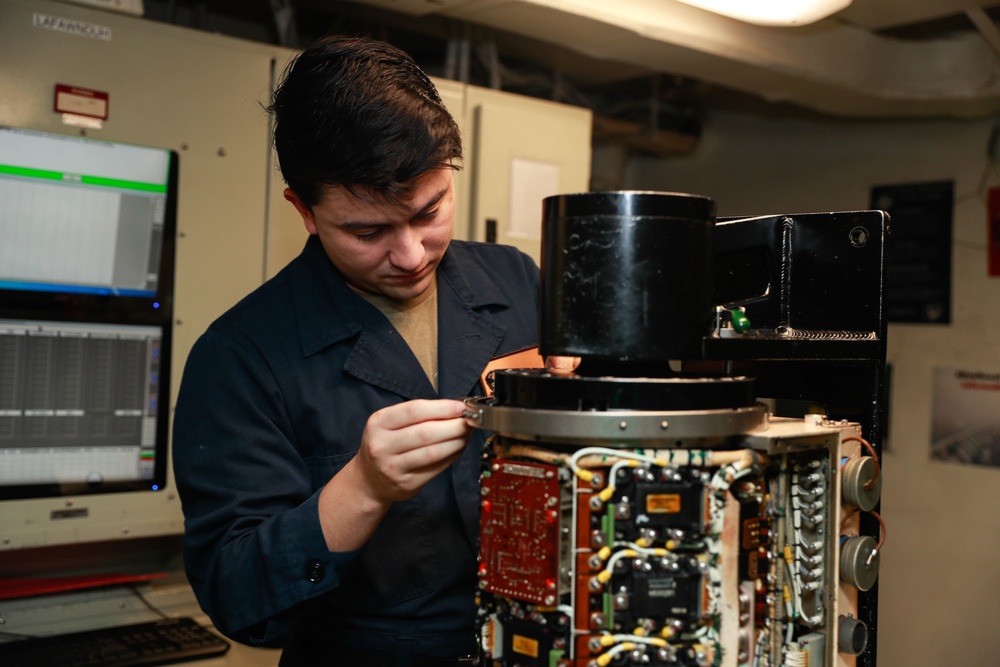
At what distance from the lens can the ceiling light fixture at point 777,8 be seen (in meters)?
2.11

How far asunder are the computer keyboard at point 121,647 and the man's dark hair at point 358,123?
3.60 feet

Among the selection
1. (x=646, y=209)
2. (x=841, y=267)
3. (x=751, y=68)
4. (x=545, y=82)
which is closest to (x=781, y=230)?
(x=841, y=267)

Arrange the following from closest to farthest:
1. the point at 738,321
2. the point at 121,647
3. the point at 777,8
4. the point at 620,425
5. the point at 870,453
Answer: the point at 620,425 → the point at 738,321 → the point at 870,453 → the point at 121,647 → the point at 777,8

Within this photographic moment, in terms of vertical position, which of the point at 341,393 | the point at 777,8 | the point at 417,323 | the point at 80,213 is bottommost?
the point at 341,393

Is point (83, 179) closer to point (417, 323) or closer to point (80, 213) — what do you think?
point (80, 213)

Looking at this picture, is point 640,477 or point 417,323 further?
point 417,323

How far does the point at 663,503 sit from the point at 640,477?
0.11ft

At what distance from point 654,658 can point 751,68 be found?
2.20 m

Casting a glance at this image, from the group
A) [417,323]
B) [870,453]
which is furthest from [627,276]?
[417,323]

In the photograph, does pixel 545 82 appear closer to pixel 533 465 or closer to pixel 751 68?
pixel 751 68

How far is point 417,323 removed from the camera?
1420mm

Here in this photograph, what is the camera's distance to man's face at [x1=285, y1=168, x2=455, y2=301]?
1210 millimetres

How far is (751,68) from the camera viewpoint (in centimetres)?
268

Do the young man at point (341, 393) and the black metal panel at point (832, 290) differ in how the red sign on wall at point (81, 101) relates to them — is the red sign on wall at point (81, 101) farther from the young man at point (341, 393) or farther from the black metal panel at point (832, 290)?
the black metal panel at point (832, 290)
